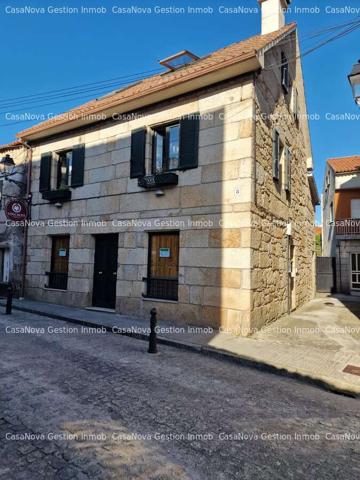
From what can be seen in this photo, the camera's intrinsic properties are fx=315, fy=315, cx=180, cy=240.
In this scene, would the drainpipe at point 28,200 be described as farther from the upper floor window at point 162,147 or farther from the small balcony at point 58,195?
the upper floor window at point 162,147

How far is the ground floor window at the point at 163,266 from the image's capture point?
27.7ft

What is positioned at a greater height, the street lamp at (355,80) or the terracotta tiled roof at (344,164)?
the terracotta tiled roof at (344,164)

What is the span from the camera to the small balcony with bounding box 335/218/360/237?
60.3ft

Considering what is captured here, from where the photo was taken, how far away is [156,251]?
348 inches

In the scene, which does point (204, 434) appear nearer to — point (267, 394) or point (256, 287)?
point (267, 394)

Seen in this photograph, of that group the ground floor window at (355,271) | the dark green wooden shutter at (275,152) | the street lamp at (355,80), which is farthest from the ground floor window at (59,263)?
the ground floor window at (355,271)

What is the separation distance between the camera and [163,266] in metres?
8.67

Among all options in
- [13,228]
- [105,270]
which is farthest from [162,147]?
[13,228]

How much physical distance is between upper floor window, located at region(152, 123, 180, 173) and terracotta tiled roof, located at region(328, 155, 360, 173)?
579 inches

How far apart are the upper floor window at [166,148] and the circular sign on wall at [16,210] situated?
5694 mm

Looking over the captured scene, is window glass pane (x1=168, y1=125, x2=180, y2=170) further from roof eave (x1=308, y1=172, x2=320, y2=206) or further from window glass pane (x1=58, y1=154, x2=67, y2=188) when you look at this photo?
roof eave (x1=308, y1=172, x2=320, y2=206)

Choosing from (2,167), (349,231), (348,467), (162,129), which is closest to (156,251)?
(162,129)

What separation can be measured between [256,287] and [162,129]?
5256mm

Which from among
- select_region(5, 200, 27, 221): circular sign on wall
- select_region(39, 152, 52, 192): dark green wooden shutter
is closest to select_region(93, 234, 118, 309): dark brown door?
select_region(39, 152, 52, 192): dark green wooden shutter
